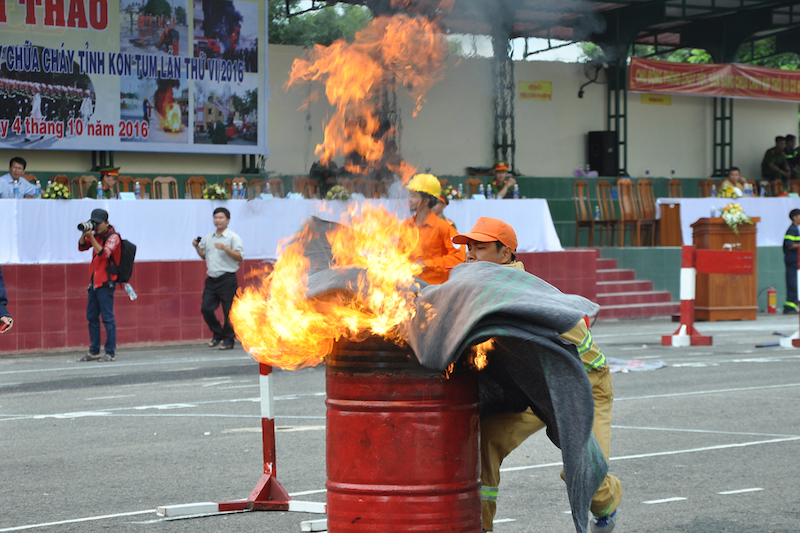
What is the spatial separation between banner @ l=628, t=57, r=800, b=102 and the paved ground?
14.8 meters

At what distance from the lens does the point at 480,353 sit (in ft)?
12.2

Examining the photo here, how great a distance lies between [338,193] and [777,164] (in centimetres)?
2523

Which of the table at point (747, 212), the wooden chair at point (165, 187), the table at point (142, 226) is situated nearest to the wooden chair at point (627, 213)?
the table at point (747, 212)

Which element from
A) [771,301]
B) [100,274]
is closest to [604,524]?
[100,274]

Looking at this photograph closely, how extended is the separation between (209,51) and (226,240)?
757cm

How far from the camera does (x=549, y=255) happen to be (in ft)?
60.7

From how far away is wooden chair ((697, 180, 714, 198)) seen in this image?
26.8 meters

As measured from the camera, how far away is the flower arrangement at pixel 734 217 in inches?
744

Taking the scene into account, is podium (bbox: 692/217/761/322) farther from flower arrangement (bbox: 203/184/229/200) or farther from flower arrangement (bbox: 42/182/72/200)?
flower arrangement (bbox: 42/182/72/200)

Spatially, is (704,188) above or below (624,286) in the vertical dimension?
above

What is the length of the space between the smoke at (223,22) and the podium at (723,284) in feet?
33.2

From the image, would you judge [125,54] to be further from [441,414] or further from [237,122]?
[441,414]

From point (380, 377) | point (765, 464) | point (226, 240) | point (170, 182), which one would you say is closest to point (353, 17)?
point (380, 377)

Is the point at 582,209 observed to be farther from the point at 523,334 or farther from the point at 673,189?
the point at 523,334
